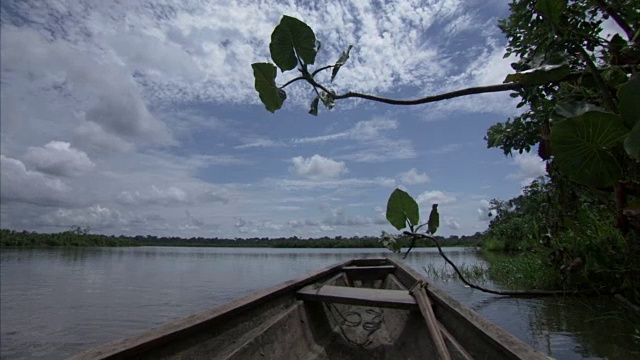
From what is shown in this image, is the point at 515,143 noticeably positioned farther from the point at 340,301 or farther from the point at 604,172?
the point at 604,172

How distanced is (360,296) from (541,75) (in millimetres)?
2003

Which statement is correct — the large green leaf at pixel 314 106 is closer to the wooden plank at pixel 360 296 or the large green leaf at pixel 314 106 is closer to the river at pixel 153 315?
the wooden plank at pixel 360 296

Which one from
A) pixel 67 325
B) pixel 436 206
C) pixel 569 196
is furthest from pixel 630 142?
pixel 67 325

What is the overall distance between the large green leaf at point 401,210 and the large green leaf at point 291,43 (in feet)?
1.95

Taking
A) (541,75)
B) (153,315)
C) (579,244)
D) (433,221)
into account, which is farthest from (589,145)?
(153,315)

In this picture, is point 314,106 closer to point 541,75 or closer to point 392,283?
point 541,75

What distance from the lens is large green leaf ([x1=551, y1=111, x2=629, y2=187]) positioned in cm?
85

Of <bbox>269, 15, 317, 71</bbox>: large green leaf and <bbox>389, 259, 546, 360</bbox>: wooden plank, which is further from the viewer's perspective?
<bbox>389, 259, 546, 360</bbox>: wooden plank

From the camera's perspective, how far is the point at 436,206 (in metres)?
1.67

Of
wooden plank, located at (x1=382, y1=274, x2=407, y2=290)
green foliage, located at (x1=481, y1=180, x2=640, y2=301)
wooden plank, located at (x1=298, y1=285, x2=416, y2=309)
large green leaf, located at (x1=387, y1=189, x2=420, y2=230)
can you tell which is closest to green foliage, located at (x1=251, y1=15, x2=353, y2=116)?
large green leaf, located at (x1=387, y1=189, x2=420, y2=230)

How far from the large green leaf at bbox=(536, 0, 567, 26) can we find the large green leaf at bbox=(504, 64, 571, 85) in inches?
6.1

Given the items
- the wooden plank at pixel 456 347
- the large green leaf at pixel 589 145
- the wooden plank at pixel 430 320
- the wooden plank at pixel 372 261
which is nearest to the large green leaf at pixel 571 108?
the large green leaf at pixel 589 145

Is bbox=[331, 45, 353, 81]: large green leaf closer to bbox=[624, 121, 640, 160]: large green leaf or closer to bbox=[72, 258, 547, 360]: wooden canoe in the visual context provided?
bbox=[624, 121, 640, 160]: large green leaf

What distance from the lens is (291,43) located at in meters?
1.13
